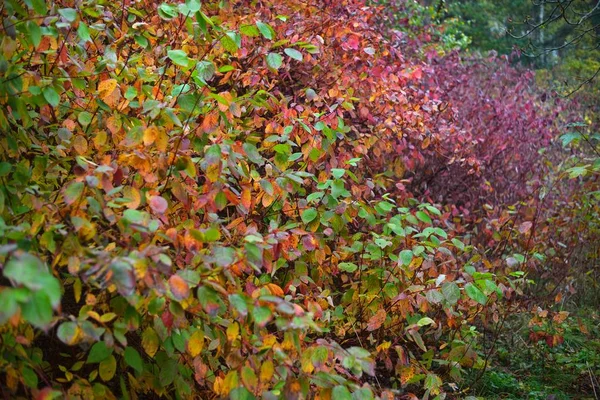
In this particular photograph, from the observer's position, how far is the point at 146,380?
228 cm

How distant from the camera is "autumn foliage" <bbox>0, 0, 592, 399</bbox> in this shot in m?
1.79

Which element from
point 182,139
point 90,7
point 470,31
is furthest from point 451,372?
point 470,31

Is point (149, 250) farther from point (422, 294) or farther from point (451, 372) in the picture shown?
point (451, 372)

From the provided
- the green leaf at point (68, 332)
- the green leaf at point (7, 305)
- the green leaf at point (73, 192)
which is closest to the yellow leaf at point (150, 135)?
the green leaf at point (73, 192)

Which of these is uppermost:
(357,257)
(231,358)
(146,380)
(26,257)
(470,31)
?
(26,257)

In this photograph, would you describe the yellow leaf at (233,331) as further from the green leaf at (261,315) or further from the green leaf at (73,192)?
the green leaf at (73,192)

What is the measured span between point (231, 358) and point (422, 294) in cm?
122

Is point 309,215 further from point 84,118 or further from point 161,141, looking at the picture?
point 84,118

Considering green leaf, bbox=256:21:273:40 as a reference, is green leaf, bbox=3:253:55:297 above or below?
below

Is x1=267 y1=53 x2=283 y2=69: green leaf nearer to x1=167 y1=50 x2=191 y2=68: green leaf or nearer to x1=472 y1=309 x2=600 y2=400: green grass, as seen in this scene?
x1=167 y1=50 x2=191 y2=68: green leaf

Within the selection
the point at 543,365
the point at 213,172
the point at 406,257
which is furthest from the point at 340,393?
the point at 543,365

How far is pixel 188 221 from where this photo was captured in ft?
7.54

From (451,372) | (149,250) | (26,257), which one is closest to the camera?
(26,257)

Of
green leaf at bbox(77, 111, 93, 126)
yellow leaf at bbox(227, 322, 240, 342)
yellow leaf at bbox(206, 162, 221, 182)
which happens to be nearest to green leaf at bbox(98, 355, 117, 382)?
yellow leaf at bbox(227, 322, 240, 342)
